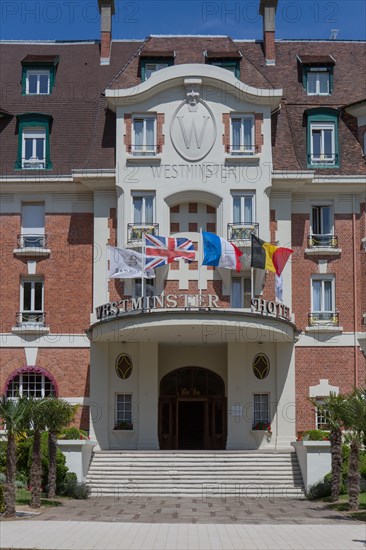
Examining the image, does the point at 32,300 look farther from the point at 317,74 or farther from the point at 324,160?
the point at 317,74

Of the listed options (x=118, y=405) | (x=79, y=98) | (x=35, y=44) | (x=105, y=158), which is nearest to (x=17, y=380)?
(x=118, y=405)

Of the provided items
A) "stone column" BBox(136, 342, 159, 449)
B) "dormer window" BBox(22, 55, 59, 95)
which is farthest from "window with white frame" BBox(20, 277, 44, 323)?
"dormer window" BBox(22, 55, 59, 95)

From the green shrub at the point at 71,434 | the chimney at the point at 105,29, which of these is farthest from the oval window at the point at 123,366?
the chimney at the point at 105,29

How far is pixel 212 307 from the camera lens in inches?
1326

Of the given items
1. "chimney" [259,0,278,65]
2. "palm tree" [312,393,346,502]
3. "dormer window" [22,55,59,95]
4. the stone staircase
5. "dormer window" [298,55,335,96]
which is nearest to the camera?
"palm tree" [312,393,346,502]

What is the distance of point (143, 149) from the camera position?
122 ft

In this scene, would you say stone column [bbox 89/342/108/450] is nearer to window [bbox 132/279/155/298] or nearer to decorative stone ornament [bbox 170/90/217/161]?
window [bbox 132/279/155/298]

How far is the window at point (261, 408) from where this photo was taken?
36.5 meters

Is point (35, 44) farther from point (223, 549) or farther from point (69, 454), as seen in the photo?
point (223, 549)

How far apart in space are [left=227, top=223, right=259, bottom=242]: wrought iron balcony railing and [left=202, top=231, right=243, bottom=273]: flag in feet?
7.12

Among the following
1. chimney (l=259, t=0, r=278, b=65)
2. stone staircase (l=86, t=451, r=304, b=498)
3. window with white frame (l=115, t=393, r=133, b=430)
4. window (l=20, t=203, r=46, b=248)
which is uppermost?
chimney (l=259, t=0, r=278, b=65)

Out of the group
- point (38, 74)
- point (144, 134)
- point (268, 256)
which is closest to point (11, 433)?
point (268, 256)

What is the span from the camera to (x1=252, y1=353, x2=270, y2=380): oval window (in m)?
36.9

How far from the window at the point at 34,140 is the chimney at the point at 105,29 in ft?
16.3
